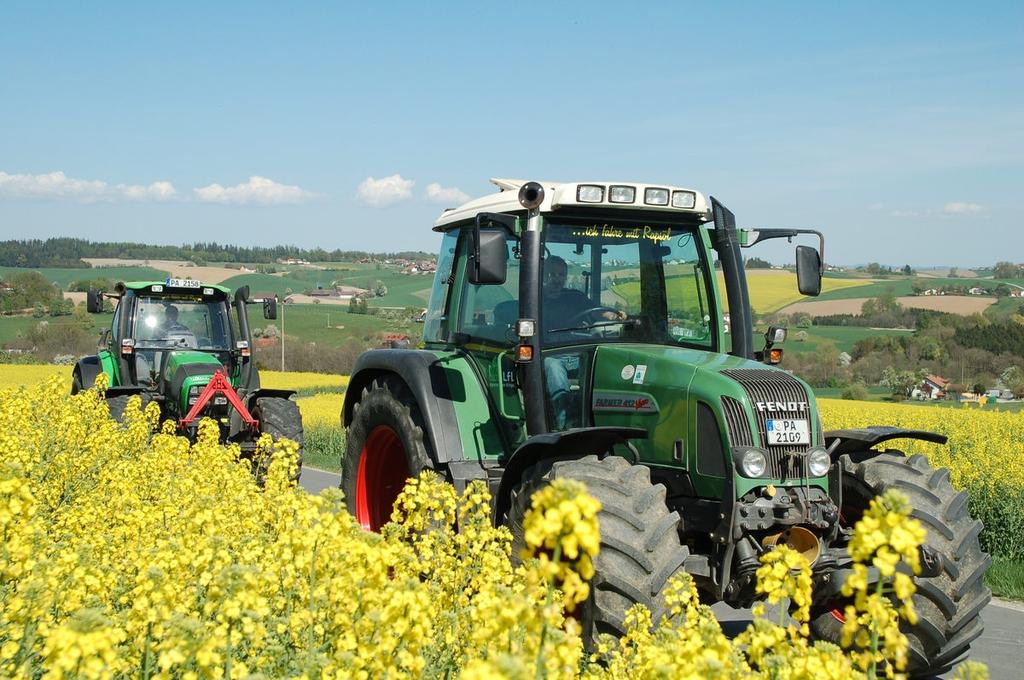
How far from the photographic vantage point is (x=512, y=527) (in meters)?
5.05

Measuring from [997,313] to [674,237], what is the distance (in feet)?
104

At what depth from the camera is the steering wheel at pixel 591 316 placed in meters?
5.75

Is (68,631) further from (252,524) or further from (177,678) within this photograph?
(252,524)

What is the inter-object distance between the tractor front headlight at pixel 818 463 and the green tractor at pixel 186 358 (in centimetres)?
690

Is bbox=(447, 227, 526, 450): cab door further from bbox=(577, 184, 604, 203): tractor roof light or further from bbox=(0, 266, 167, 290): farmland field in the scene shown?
bbox=(0, 266, 167, 290): farmland field

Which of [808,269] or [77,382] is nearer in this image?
[808,269]

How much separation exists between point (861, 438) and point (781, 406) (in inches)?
29.7

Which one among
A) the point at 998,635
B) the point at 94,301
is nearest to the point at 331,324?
→ the point at 94,301

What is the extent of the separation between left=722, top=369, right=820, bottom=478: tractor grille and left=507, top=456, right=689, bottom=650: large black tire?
545mm

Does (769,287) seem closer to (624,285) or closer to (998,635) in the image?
(998,635)

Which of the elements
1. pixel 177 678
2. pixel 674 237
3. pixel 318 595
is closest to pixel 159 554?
pixel 177 678

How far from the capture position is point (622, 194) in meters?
5.70

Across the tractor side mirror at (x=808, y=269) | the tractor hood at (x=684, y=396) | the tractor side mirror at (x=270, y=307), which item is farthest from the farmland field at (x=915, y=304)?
the tractor hood at (x=684, y=396)

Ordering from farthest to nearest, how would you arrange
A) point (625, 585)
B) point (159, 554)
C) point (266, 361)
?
point (266, 361) → point (625, 585) → point (159, 554)
